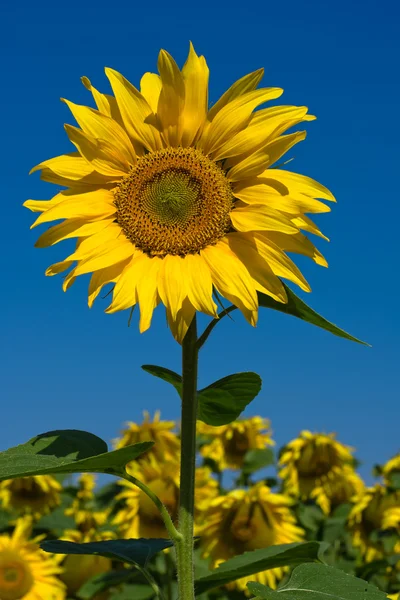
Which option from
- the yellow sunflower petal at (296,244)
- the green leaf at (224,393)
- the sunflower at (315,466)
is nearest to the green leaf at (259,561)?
the green leaf at (224,393)

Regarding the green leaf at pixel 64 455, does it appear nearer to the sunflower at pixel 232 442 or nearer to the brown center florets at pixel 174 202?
the brown center florets at pixel 174 202

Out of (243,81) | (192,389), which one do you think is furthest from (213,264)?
(243,81)

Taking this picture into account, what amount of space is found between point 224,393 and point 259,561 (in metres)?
0.62

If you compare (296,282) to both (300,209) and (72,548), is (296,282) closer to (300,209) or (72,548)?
(300,209)

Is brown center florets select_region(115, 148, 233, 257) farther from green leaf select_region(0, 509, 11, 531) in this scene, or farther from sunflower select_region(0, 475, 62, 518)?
sunflower select_region(0, 475, 62, 518)

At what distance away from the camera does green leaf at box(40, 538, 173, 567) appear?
3158 millimetres

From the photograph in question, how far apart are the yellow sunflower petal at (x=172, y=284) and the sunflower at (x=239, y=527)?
3548mm

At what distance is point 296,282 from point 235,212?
316 millimetres

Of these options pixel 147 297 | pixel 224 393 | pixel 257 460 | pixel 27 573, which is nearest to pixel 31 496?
pixel 27 573

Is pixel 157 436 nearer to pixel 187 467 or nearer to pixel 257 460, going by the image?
pixel 257 460

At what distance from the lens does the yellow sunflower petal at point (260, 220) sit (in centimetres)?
274

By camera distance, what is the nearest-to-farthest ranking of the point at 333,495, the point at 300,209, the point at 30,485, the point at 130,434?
the point at 300,209
the point at 30,485
the point at 130,434
the point at 333,495

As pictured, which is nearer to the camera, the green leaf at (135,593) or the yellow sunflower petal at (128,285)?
the yellow sunflower petal at (128,285)

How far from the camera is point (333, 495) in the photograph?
853 centimetres
